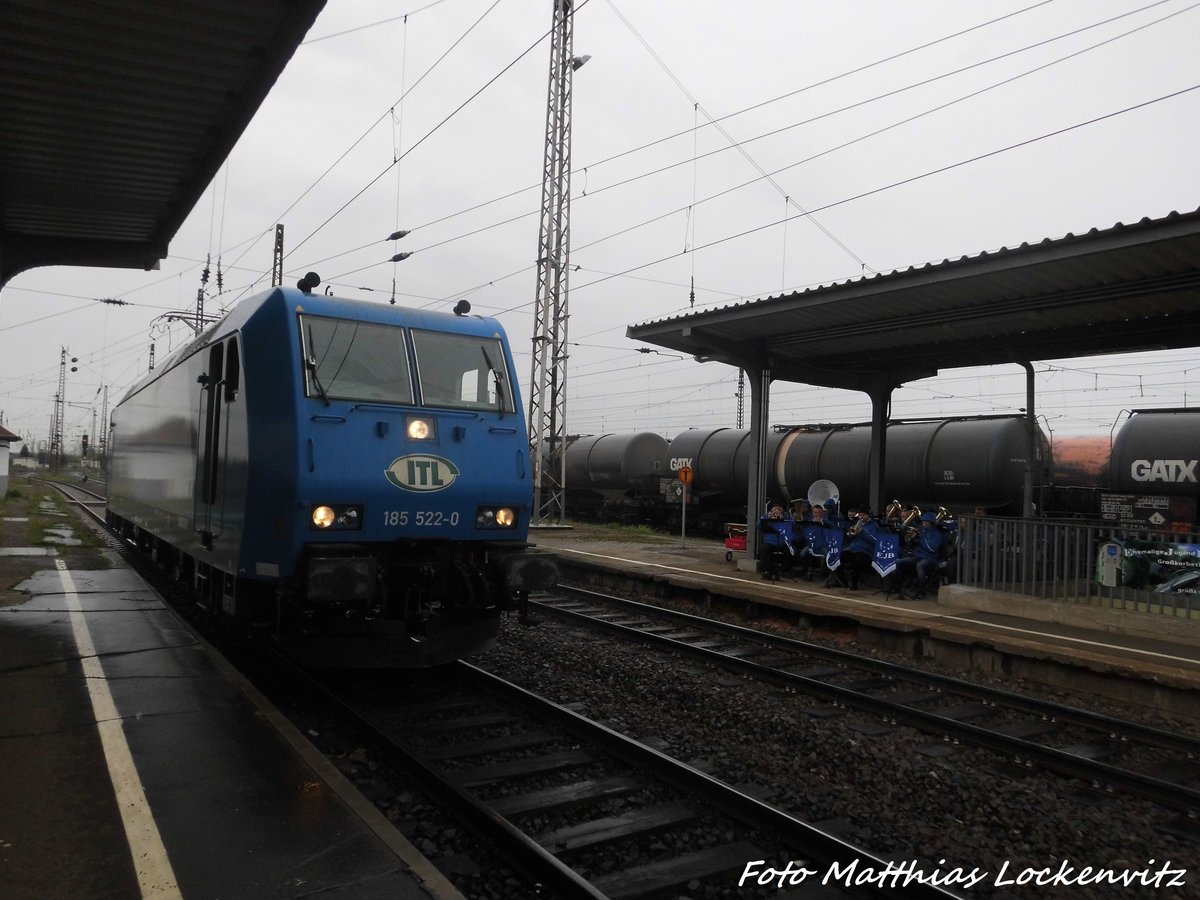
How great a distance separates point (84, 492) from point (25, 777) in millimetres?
52678

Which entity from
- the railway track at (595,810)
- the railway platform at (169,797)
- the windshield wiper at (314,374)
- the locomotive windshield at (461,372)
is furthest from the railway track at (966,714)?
the windshield wiper at (314,374)

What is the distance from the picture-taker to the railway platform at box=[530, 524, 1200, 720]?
325 inches

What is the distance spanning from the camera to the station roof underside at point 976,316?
32.2 feet

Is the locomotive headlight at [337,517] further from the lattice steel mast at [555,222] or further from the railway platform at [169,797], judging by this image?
the lattice steel mast at [555,222]

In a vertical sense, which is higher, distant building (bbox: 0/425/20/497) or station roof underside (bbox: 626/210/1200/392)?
station roof underside (bbox: 626/210/1200/392)

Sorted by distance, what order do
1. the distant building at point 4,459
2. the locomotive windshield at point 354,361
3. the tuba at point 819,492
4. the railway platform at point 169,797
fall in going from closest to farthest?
1. the railway platform at point 169,797
2. the locomotive windshield at point 354,361
3. the tuba at point 819,492
4. the distant building at point 4,459

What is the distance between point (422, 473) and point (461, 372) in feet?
3.72

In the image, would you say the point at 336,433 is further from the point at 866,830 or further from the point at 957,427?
the point at 957,427

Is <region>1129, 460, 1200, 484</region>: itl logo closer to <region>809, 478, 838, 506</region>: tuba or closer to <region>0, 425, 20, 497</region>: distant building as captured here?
<region>809, 478, 838, 506</region>: tuba

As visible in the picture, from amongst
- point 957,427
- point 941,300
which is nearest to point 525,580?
point 941,300

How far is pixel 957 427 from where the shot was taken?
19172 millimetres

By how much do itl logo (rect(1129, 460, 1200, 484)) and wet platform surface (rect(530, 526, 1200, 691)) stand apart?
6598mm

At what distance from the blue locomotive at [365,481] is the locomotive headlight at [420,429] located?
1cm

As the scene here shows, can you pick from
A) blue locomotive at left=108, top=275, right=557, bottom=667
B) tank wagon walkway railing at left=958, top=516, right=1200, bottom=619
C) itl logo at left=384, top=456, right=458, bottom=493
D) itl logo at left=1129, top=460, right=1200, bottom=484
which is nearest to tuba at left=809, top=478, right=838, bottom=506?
tank wagon walkway railing at left=958, top=516, right=1200, bottom=619
